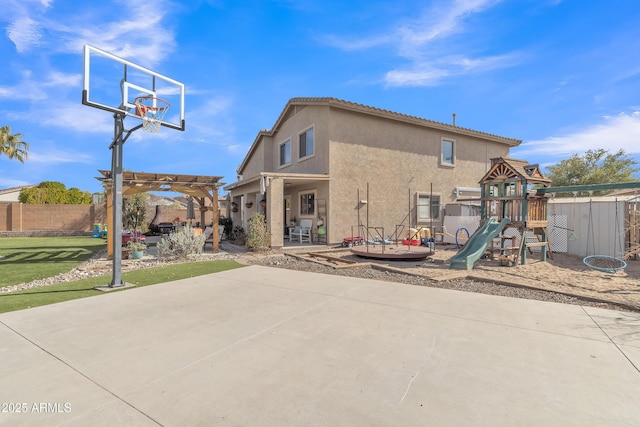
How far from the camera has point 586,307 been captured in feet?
17.5

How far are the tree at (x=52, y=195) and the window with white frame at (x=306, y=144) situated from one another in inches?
1073

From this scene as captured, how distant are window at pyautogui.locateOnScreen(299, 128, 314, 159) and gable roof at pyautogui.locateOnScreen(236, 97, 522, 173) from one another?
1.36m

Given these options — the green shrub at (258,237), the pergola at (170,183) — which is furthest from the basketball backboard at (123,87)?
the green shrub at (258,237)

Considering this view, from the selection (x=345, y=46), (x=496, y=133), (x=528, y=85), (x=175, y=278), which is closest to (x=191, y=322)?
(x=175, y=278)

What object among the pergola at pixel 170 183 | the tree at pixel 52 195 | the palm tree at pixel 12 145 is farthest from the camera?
the tree at pixel 52 195

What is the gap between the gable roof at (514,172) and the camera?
32.9 feet

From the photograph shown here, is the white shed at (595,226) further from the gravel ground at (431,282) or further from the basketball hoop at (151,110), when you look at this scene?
the basketball hoop at (151,110)

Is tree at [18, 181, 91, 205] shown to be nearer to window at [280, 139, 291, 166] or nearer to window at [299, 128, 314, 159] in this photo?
window at [280, 139, 291, 166]

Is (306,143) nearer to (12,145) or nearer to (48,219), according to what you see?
(48,219)

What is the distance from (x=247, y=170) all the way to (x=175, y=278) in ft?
55.0

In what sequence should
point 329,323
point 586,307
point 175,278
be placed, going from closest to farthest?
1. point 329,323
2. point 586,307
3. point 175,278

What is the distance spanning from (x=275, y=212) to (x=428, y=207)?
8.52 m

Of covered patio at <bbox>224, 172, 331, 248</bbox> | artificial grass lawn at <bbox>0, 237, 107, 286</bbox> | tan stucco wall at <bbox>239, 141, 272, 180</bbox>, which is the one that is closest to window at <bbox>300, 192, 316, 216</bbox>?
covered patio at <bbox>224, 172, 331, 248</bbox>

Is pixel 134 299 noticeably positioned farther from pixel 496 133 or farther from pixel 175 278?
pixel 496 133
